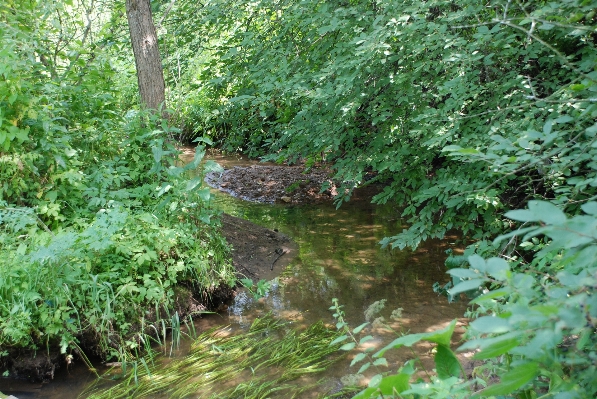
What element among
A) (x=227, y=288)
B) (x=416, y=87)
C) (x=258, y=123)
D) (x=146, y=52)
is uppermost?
(x=146, y=52)

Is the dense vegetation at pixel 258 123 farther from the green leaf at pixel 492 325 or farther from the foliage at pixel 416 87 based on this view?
the green leaf at pixel 492 325

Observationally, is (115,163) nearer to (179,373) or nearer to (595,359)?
(179,373)

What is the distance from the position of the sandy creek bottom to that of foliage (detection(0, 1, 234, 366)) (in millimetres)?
355

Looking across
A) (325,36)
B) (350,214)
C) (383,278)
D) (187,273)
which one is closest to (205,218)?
(187,273)

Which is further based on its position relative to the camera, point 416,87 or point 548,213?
point 416,87

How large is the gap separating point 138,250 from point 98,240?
13.1 inches

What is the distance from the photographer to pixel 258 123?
6379mm

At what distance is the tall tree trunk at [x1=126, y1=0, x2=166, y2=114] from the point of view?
5.41 m

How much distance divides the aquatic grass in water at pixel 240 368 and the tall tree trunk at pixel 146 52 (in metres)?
2.81

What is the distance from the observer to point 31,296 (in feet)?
11.9

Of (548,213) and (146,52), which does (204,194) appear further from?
(548,213)

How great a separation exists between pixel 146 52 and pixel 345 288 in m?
3.54

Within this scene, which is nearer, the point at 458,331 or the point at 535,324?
the point at 535,324

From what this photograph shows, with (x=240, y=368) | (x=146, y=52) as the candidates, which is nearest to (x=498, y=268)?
(x=240, y=368)
